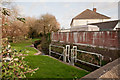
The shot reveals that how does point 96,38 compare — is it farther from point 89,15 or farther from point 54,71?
point 89,15

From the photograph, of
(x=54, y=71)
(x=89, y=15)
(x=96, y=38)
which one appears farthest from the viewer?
(x=89, y=15)

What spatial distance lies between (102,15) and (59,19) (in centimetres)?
1327

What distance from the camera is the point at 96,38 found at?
7520 millimetres

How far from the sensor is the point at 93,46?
25.0ft

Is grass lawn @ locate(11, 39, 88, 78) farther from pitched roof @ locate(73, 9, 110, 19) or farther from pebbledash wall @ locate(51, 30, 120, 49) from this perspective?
pitched roof @ locate(73, 9, 110, 19)

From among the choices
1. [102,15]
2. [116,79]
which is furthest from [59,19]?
[116,79]

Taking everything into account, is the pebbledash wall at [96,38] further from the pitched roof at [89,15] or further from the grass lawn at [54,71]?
the pitched roof at [89,15]

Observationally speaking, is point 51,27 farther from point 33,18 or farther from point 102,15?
point 102,15

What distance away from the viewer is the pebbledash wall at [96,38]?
6.35m

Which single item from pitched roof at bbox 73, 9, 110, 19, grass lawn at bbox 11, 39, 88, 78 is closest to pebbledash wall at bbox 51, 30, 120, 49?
grass lawn at bbox 11, 39, 88, 78

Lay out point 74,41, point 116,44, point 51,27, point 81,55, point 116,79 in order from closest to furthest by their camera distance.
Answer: point 116,79
point 116,44
point 81,55
point 74,41
point 51,27

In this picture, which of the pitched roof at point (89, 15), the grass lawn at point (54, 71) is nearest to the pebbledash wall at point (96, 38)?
the grass lawn at point (54, 71)

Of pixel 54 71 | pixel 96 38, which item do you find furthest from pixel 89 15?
pixel 54 71

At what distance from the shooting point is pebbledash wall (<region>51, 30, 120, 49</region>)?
20.8 feet
